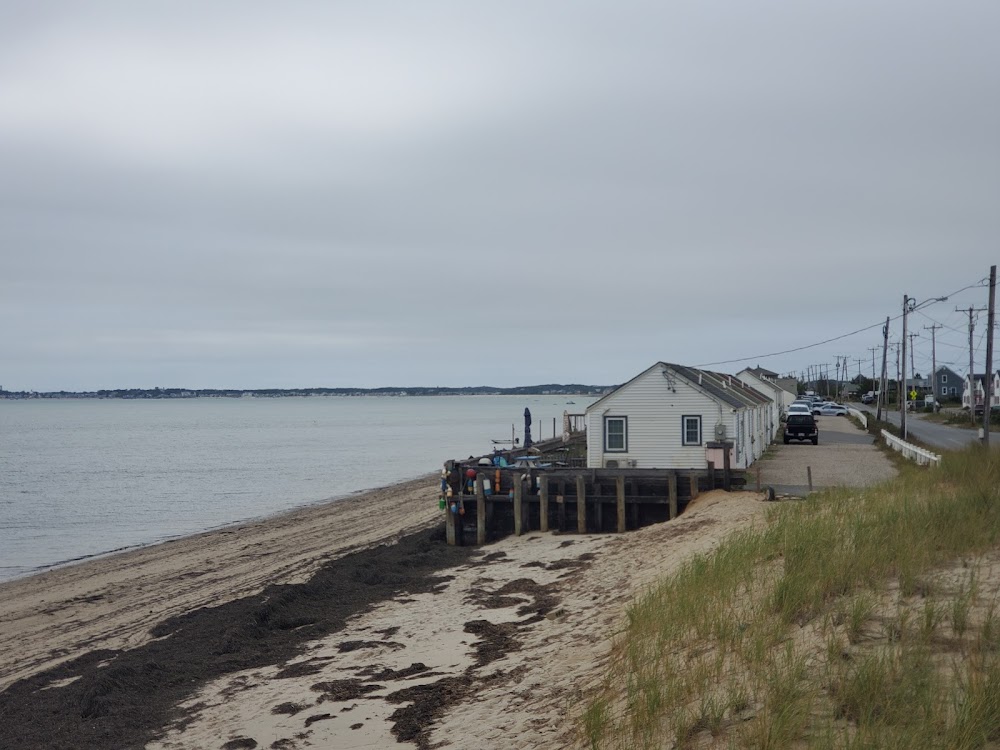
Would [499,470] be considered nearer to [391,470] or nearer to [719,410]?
[719,410]

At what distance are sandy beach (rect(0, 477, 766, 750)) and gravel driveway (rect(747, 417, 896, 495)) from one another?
465cm

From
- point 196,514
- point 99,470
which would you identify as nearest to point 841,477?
point 196,514

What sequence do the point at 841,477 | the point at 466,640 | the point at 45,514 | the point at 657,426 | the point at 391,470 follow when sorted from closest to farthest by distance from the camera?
the point at 466,640, the point at 841,477, the point at 657,426, the point at 45,514, the point at 391,470

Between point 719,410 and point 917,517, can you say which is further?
point 719,410

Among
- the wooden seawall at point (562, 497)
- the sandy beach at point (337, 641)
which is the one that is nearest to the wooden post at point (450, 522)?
the wooden seawall at point (562, 497)

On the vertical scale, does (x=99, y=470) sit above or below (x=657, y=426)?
below

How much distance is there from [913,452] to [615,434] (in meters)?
11.0

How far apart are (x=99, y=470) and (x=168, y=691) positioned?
58.3 m

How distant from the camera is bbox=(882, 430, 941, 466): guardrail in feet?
91.4

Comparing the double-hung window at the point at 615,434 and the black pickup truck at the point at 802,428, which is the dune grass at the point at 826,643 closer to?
the double-hung window at the point at 615,434

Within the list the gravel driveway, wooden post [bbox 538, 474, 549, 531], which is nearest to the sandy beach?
wooden post [bbox 538, 474, 549, 531]

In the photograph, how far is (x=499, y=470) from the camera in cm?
2658

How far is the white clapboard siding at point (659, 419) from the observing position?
30875mm

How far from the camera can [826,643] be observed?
28.0 ft
